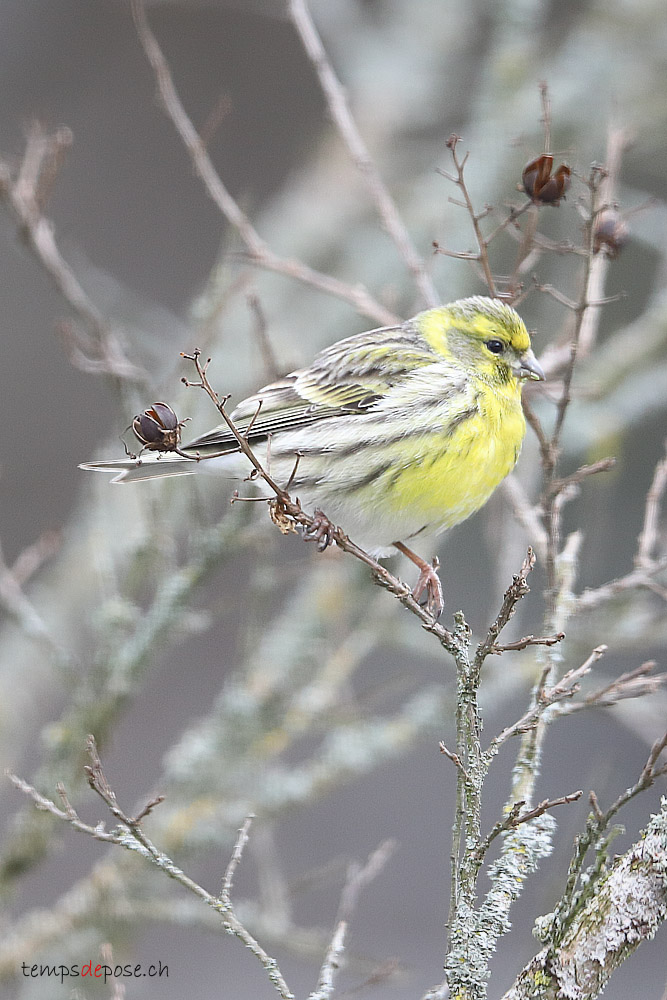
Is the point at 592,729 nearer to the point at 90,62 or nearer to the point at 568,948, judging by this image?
the point at 568,948

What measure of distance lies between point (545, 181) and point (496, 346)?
2.58 feet

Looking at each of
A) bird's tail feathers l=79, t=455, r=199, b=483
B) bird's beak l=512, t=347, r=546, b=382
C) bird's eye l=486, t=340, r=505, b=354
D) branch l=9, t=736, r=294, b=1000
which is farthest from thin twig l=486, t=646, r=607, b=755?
bird's eye l=486, t=340, r=505, b=354

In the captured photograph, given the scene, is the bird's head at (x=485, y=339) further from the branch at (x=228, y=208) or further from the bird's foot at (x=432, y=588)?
the bird's foot at (x=432, y=588)

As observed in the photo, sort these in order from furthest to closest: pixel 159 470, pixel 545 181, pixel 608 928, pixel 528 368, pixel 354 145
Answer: pixel 354 145 < pixel 528 368 < pixel 159 470 < pixel 545 181 < pixel 608 928

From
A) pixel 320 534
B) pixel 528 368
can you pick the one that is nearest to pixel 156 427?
pixel 320 534

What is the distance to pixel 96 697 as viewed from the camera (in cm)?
349

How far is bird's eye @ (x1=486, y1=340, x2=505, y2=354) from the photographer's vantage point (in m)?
3.57

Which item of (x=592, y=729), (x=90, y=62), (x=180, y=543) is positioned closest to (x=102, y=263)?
(x=90, y=62)

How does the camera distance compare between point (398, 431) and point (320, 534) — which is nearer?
point (320, 534)

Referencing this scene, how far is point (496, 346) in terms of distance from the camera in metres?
3.57

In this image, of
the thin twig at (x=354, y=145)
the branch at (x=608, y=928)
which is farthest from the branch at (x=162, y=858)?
the thin twig at (x=354, y=145)

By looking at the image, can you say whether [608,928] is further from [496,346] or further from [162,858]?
[496,346]

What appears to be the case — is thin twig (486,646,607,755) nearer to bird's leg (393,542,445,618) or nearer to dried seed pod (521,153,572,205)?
bird's leg (393,542,445,618)

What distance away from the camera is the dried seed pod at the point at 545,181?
2855 millimetres
